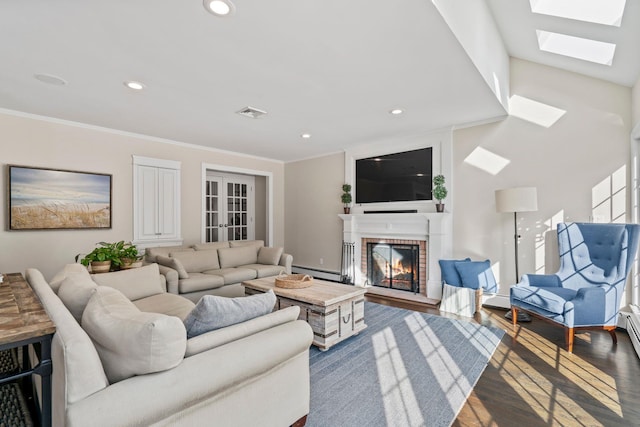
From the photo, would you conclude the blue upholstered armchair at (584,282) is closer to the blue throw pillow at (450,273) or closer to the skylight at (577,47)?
the blue throw pillow at (450,273)

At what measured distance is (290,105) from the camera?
3.53 metres

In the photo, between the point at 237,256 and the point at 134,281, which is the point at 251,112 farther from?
the point at 237,256

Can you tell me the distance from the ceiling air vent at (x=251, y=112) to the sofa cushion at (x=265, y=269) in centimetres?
229

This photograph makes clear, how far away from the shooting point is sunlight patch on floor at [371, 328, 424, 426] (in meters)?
1.91

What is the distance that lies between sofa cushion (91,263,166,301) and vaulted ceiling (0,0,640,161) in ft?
5.94

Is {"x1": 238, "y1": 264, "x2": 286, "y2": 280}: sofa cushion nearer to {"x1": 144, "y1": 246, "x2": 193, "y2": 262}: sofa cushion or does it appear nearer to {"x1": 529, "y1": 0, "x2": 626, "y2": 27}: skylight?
{"x1": 144, "y1": 246, "x2": 193, "y2": 262}: sofa cushion

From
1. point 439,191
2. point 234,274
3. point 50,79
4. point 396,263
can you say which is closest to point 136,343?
point 50,79

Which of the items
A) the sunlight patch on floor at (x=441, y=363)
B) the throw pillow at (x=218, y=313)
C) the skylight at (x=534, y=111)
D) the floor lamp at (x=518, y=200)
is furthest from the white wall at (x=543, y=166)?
the throw pillow at (x=218, y=313)

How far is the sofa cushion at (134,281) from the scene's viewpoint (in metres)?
2.79

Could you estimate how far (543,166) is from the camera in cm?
373

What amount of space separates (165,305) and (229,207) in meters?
4.12

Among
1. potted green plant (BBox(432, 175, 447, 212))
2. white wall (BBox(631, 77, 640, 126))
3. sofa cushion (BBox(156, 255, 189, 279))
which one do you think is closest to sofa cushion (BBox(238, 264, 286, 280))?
sofa cushion (BBox(156, 255, 189, 279))

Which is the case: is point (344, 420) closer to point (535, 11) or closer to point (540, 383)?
point (540, 383)

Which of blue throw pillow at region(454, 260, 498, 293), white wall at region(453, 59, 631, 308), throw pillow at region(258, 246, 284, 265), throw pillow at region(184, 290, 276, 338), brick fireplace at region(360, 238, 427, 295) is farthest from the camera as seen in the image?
throw pillow at region(258, 246, 284, 265)
